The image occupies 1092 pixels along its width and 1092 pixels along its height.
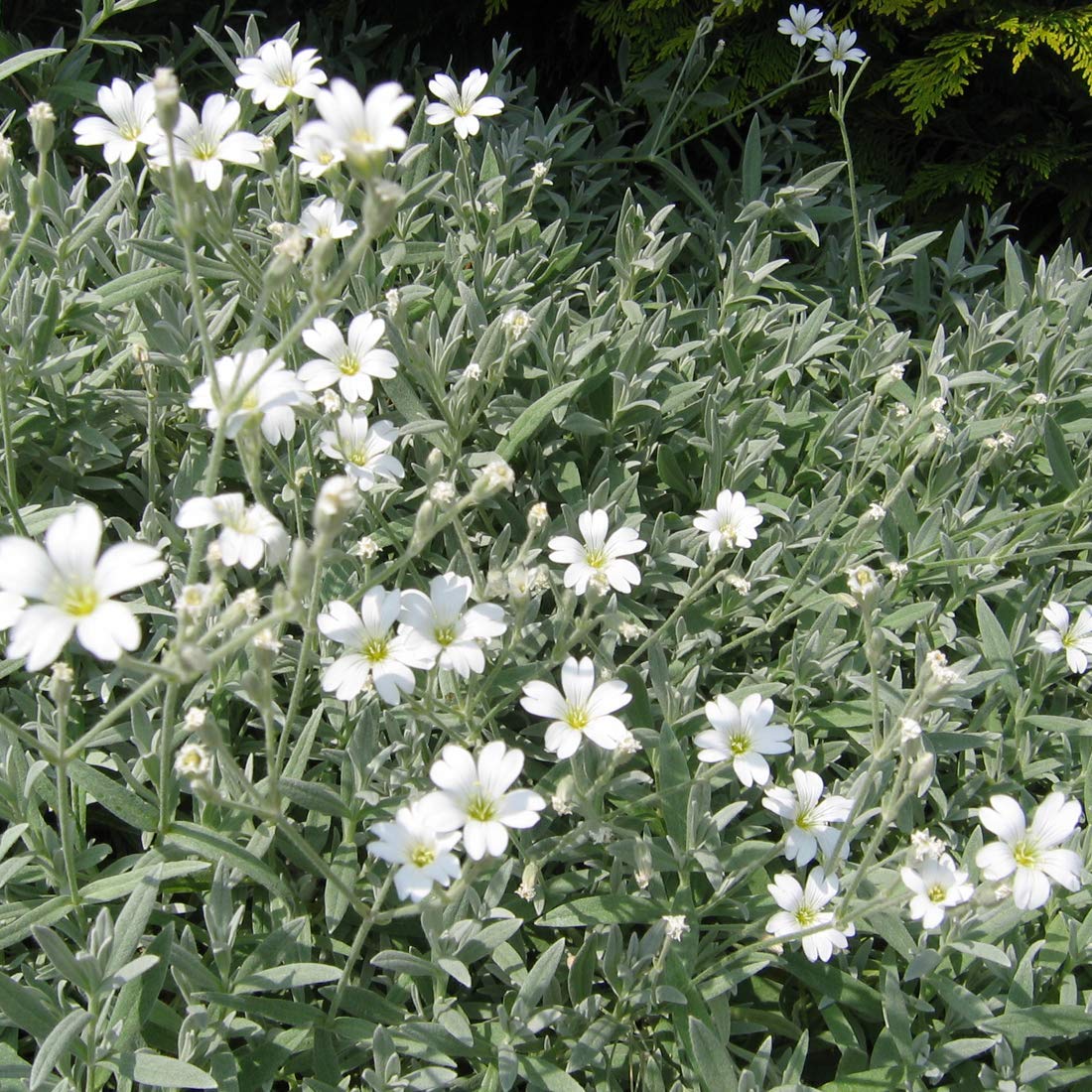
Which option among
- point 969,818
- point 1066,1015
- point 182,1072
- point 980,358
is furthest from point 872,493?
point 182,1072

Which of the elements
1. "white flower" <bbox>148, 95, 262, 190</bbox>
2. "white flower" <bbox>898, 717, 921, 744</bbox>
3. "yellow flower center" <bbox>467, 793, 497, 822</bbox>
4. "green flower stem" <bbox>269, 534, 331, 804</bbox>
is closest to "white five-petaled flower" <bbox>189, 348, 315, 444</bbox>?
"green flower stem" <bbox>269, 534, 331, 804</bbox>

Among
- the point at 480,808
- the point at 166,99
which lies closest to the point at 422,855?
the point at 480,808

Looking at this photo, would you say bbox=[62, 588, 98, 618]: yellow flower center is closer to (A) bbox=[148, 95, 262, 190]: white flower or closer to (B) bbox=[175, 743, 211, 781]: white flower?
(B) bbox=[175, 743, 211, 781]: white flower

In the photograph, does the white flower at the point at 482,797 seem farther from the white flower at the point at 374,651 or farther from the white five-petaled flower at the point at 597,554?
the white five-petaled flower at the point at 597,554

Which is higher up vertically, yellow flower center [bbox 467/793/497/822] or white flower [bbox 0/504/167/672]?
white flower [bbox 0/504/167/672]

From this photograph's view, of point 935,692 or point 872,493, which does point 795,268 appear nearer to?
point 872,493

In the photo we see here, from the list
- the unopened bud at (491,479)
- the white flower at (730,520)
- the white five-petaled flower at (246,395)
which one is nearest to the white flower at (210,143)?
the white five-petaled flower at (246,395)
